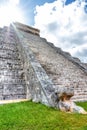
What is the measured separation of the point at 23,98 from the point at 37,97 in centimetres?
93

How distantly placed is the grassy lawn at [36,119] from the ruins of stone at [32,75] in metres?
0.96

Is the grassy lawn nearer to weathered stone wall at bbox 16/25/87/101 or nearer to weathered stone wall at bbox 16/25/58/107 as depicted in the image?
weathered stone wall at bbox 16/25/58/107

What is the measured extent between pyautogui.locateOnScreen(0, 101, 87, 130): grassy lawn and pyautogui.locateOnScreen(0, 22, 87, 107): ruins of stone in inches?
37.8

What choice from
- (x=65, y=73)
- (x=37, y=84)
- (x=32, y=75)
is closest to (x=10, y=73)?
(x=32, y=75)

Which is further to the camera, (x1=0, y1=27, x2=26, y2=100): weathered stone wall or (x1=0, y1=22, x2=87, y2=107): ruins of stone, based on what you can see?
(x1=0, y1=27, x2=26, y2=100): weathered stone wall

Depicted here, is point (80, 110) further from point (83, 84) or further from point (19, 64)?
point (83, 84)

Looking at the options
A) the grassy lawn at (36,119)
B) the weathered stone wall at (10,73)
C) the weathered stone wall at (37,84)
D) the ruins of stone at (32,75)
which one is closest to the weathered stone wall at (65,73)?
the ruins of stone at (32,75)

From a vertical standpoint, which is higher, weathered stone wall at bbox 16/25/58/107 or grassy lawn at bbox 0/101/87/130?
weathered stone wall at bbox 16/25/58/107

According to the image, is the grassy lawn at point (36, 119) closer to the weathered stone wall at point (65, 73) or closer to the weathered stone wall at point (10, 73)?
the weathered stone wall at point (10, 73)

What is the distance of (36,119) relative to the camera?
5809mm

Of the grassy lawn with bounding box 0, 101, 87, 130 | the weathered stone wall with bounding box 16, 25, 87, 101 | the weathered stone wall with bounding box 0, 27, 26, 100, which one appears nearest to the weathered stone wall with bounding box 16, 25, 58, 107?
the weathered stone wall with bounding box 0, 27, 26, 100

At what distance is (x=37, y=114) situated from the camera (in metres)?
6.25

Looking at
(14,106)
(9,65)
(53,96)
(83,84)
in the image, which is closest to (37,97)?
(53,96)

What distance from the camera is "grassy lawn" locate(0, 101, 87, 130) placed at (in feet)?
17.3
